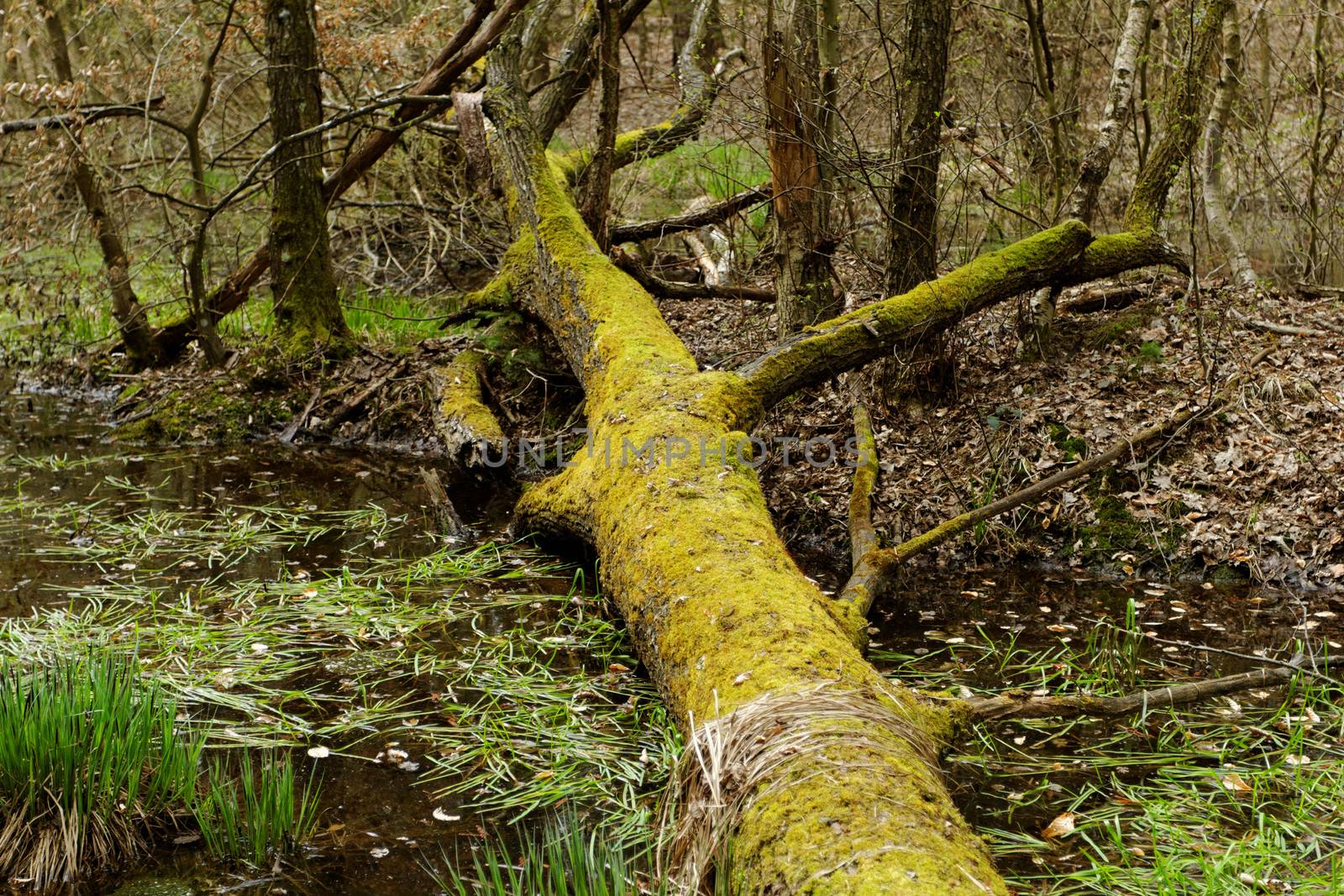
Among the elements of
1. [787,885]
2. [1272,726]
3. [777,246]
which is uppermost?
[777,246]

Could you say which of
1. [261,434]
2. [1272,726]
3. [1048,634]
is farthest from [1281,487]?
[261,434]

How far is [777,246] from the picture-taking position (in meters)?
6.65

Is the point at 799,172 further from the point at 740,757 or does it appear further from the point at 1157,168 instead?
the point at 740,757

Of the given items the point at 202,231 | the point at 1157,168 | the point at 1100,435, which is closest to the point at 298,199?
the point at 202,231

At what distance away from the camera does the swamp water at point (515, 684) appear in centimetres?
298

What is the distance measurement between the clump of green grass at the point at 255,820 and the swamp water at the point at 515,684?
7 cm

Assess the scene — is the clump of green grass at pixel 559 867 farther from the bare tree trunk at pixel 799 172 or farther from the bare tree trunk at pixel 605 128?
the bare tree trunk at pixel 605 128

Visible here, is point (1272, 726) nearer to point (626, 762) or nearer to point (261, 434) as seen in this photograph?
point (626, 762)

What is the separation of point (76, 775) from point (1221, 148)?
8.21 meters

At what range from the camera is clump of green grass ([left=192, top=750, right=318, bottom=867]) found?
9.44 feet

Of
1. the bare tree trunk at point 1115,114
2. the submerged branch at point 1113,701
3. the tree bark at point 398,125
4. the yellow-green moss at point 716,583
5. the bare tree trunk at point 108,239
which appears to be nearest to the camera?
the yellow-green moss at point 716,583

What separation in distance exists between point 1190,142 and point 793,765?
222 inches

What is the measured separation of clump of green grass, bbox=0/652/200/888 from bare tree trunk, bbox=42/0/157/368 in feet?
23.1

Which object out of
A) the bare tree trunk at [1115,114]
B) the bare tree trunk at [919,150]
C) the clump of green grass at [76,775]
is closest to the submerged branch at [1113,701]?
the clump of green grass at [76,775]
